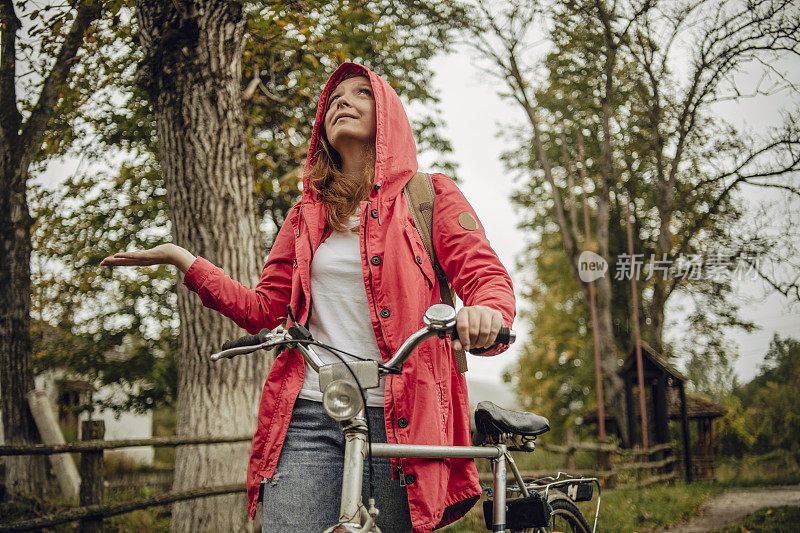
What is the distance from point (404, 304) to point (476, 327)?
0.40 m

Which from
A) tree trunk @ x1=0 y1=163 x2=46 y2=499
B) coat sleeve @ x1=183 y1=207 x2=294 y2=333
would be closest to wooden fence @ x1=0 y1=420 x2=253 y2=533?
tree trunk @ x1=0 y1=163 x2=46 y2=499

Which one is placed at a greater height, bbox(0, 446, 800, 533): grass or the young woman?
the young woman

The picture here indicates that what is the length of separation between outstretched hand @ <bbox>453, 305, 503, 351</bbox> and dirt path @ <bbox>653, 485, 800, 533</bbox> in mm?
5943

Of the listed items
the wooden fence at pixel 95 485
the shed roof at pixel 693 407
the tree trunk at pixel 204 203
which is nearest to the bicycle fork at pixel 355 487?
the wooden fence at pixel 95 485

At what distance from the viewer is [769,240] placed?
256 inches

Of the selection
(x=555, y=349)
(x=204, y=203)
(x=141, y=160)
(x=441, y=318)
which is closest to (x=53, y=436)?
(x=204, y=203)

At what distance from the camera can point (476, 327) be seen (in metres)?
1.49

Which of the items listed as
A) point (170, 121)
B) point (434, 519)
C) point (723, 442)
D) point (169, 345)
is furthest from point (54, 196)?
point (723, 442)

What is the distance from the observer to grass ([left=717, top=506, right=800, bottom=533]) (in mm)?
5660

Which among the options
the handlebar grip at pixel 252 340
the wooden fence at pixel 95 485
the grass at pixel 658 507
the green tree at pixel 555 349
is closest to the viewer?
the handlebar grip at pixel 252 340

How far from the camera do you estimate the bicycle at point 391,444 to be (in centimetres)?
152

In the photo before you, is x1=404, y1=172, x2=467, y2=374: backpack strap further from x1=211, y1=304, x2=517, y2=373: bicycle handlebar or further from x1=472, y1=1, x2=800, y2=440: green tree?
x1=472, y1=1, x2=800, y2=440: green tree

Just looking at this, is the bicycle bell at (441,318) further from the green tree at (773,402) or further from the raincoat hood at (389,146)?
the green tree at (773,402)

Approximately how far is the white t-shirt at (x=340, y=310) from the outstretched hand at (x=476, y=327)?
0.44 m
